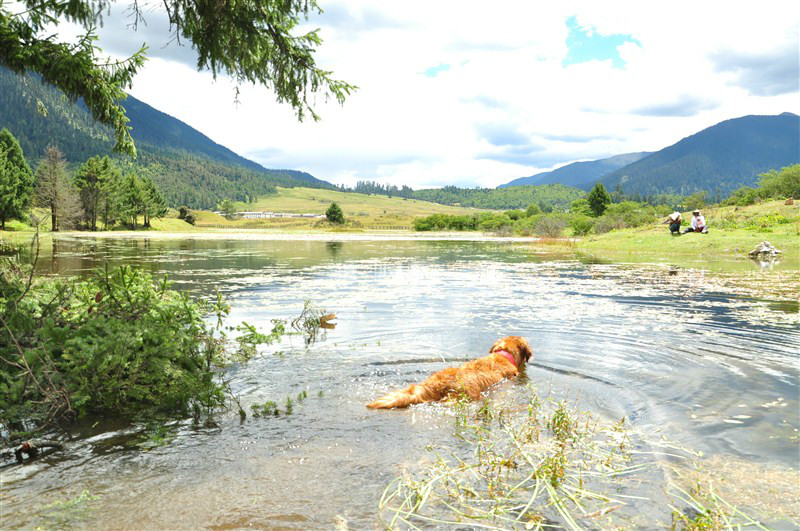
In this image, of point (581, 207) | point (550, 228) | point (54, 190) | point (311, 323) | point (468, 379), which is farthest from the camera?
point (581, 207)

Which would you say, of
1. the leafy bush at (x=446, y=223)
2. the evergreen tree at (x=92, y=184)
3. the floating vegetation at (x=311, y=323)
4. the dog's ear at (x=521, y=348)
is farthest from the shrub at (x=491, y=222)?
the dog's ear at (x=521, y=348)

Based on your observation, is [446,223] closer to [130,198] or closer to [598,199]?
[598,199]

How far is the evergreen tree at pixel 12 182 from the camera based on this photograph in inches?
2314

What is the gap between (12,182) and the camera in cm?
6047

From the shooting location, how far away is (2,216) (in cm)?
6072

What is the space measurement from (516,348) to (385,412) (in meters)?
2.65

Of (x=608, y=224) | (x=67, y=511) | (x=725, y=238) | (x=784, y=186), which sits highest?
(x=784, y=186)

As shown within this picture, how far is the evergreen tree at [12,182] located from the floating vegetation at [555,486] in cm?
7078

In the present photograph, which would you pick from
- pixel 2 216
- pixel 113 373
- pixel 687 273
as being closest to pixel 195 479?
pixel 113 373

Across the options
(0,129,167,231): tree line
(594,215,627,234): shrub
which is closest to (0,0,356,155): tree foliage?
(594,215,627,234): shrub

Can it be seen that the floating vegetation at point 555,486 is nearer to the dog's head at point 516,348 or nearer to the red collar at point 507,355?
the red collar at point 507,355

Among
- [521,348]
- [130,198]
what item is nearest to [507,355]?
[521,348]

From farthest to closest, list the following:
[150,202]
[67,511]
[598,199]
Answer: [150,202] < [598,199] < [67,511]

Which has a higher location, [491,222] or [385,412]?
[491,222]
